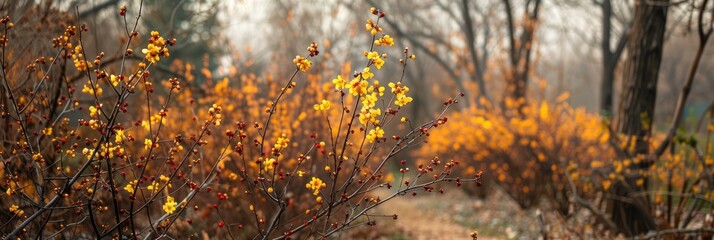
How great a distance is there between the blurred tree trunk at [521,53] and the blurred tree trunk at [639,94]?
4451 millimetres

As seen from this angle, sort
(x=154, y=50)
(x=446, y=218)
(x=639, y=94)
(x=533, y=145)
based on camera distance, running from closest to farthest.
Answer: (x=154, y=50) < (x=639, y=94) < (x=533, y=145) < (x=446, y=218)

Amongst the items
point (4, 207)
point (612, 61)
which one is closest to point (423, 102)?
point (612, 61)

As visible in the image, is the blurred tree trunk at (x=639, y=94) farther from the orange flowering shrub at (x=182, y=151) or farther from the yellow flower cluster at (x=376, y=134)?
the yellow flower cluster at (x=376, y=134)

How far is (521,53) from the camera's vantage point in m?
10.9

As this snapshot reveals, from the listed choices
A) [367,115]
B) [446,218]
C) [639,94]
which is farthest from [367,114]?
[446,218]

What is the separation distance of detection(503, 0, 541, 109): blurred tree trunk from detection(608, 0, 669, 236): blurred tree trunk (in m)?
4.45

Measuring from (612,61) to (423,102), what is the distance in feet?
29.2

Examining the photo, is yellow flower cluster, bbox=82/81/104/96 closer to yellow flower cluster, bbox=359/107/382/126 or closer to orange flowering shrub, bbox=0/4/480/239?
orange flowering shrub, bbox=0/4/480/239

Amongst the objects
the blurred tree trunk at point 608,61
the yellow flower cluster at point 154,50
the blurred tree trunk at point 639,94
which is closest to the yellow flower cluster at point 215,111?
the yellow flower cluster at point 154,50

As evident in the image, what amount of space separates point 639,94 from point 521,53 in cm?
516

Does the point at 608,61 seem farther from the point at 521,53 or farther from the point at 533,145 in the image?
the point at 533,145

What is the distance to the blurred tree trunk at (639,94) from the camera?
18.5 feet

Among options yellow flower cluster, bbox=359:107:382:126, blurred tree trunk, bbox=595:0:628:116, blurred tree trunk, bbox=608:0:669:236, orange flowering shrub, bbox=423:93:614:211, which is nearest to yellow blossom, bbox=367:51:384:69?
yellow flower cluster, bbox=359:107:382:126

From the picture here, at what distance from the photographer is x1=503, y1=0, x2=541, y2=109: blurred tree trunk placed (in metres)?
10.5
